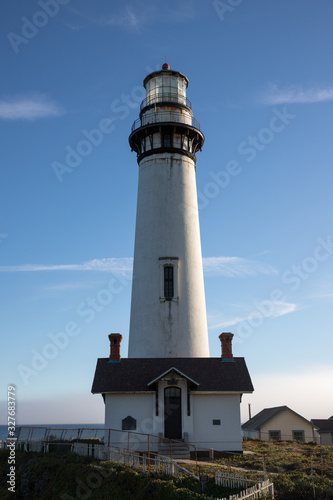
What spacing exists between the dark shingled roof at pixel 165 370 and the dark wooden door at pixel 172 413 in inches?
36.7

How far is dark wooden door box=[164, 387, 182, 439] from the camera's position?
23734 mm

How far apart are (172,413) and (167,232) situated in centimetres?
1051

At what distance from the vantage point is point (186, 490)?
14.9 m

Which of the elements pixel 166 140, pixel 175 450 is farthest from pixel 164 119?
pixel 175 450

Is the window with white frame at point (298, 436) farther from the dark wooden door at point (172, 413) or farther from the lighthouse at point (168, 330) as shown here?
the dark wooden door at point (172, 413)

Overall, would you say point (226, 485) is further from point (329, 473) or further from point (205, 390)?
point (205, 390)

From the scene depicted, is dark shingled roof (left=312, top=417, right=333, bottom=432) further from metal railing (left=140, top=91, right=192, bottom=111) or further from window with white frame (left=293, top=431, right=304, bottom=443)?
metal railing (left=140, top=91, right=192, bottom=111)

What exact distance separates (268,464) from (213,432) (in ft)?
14.4

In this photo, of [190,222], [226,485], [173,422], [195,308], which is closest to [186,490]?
[226,485]

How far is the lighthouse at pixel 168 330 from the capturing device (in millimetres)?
23797

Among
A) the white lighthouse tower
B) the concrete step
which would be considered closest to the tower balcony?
the white lighthouse tower

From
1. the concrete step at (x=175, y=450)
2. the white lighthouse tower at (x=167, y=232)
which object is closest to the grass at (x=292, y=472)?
the concrete step at (x=175, y=450)

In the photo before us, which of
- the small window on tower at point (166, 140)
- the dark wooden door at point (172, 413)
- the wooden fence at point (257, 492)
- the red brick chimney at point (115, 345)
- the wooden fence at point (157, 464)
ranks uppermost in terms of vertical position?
the small window on tower at point (166, 140)

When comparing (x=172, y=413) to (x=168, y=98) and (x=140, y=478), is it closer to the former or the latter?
(x=140, y=478)
